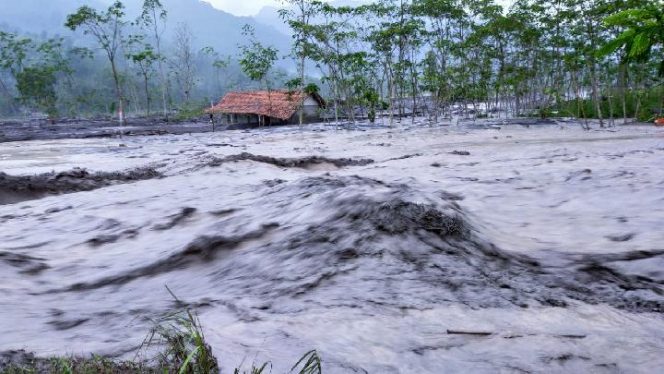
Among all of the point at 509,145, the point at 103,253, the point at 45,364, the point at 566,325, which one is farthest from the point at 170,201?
the point at 509,145

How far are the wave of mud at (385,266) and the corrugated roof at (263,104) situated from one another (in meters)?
25.2

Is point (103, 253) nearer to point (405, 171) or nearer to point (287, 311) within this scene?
point (287, 311)

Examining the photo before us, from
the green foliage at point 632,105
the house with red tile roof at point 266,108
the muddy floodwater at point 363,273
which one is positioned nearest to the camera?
the muddy floodwater at point 363,273

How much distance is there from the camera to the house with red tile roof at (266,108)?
101 ft

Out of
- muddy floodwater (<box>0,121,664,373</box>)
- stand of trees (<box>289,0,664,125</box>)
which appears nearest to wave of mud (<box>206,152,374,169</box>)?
muddy floodwater (<box>0,121,664,373</box>)

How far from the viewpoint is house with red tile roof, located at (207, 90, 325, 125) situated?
101ft

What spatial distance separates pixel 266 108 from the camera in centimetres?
3123

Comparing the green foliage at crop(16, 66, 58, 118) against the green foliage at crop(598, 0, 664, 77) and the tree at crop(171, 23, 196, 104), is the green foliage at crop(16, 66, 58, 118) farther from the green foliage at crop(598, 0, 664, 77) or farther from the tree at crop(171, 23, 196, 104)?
the green foliage at crop(598, 0, 664, 77)

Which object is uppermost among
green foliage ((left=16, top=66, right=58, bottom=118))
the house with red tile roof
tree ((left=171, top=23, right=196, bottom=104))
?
tree ((left=171, top=23, right=196, bottom=104))

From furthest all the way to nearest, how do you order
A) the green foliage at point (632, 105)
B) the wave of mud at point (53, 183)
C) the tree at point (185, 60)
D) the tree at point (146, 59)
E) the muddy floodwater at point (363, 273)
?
the tree at point (185, 60)
the tree at point (146, 59)
the green foliage at point (632, 105)
the wave of mud at point (53, 183)
the muddy floodwater at point (363, 273)

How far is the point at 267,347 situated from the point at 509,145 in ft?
39.1

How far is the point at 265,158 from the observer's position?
1018 centimetres

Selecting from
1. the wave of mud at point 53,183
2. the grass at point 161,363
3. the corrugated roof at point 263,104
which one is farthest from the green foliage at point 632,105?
the grass at point 161,363

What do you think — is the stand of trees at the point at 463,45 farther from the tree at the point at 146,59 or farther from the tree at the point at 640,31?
the tree at the point at 640,31
